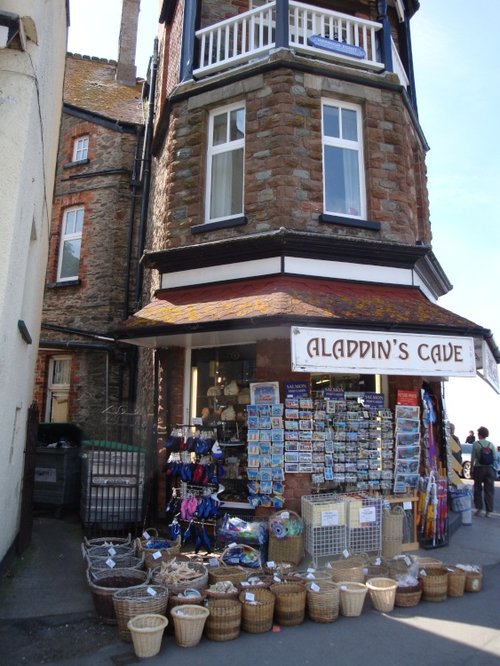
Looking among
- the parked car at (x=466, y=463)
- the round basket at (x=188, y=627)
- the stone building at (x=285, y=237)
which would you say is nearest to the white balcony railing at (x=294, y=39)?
the stone building at (x=285, y=237)

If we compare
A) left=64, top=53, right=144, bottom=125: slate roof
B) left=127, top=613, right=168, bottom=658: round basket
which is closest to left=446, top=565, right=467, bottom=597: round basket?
left=127, top=613, right=168, bottom=658: round basket

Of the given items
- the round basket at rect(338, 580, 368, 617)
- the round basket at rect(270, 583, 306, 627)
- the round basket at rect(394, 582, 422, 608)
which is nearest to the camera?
the round basket at rect(270, 583, 306, 627)

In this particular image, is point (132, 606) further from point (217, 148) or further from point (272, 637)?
point (217, 148)

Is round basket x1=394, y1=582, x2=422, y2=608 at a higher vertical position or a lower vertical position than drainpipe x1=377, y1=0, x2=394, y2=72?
lower

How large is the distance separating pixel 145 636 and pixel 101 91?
54.1 feet

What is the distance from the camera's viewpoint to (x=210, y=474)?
742 cm

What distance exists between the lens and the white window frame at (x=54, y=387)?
41.3 feet

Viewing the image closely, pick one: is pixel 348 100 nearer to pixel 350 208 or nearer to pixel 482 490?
pixel 350 208

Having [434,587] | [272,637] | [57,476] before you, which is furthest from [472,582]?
[57,476]

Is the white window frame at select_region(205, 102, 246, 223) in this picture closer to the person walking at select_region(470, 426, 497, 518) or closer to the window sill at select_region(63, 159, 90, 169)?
the window sill at select_region(63, 159, 90, 169)

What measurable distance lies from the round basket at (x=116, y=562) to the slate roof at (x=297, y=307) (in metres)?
2.97

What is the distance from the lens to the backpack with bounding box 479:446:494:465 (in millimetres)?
11008

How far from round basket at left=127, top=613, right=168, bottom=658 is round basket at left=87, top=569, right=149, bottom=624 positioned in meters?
0.61

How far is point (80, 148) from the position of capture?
1452cm
